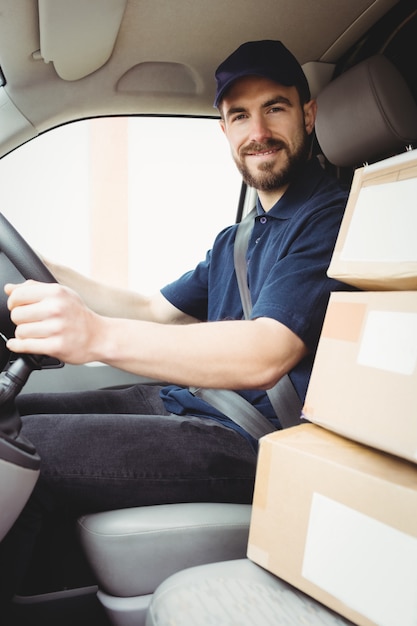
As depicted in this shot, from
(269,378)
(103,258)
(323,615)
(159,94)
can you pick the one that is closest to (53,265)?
(159,94)

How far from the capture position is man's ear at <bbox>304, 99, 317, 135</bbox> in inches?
54.1

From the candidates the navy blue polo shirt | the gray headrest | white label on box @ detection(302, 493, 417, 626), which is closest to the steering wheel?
the navy blue polo shirt

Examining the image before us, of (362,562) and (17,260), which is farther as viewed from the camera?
(17,260)

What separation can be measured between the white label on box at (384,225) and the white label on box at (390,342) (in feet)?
0.24

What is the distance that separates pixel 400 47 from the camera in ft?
4.83

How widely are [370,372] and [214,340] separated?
0.29m

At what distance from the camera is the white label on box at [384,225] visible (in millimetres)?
703

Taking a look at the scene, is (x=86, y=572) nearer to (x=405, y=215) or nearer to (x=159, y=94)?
(x=405, y=215)

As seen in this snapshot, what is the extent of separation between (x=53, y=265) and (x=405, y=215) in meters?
0.98

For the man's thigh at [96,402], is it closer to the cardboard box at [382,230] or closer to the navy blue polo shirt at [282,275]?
the navy blue polo shirt at [282,275]

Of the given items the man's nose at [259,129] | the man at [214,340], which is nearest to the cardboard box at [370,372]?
the man at [214,340]

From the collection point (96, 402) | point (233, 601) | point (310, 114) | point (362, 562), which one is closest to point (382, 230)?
point (362, 562)

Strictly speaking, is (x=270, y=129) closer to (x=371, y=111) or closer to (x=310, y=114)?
(x=310, y=114)

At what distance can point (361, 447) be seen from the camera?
72 cm
